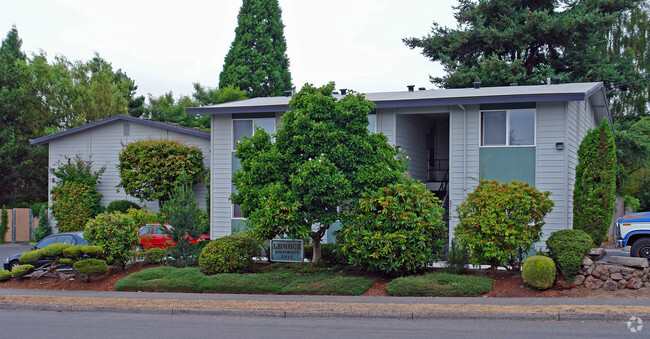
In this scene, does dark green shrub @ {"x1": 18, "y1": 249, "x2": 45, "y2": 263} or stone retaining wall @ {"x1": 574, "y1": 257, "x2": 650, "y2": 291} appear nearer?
stone retaining wall @ {"x1": 574, "y1": 257, "x2": 650, "y2": 291}

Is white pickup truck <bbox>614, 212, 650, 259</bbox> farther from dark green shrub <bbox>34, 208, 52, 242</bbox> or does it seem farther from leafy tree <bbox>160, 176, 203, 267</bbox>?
dark green shrub <bbox>34, 208, 52, 242</bbox>

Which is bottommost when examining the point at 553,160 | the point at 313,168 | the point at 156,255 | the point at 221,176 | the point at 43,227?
the point at 43,227

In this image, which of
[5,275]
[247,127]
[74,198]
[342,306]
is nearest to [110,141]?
[74,198]

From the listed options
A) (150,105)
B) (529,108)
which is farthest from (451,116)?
(150,105)

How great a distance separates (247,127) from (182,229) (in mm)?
6163

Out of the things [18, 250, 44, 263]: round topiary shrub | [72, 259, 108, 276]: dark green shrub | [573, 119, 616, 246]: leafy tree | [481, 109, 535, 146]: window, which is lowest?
[72, 259, 108, 276]: dark green shrub

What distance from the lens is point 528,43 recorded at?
36.0 meters

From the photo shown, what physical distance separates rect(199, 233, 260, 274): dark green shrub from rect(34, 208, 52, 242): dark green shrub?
17430mm

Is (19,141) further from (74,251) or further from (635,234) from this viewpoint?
(635,234)

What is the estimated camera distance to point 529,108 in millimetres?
19094

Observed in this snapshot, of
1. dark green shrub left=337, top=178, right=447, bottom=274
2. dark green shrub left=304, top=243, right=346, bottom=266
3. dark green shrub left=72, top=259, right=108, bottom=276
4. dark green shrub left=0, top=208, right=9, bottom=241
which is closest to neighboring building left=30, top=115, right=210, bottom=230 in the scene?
dark green shrub left=0, top=208, right=9, bottom=241

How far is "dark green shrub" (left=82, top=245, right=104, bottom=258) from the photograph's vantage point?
16.5 m

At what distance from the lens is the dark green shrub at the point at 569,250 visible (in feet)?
43.8

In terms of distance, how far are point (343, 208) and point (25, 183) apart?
32.1 metres
